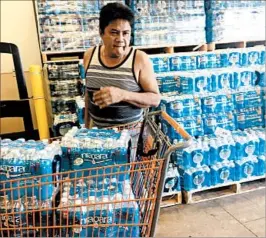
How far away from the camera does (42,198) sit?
3.78ft

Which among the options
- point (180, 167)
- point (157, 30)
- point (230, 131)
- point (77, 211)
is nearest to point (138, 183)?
point (77, 211)

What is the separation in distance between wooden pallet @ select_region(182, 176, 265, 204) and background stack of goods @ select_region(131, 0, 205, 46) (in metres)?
1.54

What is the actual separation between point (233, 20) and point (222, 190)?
1.83m

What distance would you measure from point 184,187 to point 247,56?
1474 mm

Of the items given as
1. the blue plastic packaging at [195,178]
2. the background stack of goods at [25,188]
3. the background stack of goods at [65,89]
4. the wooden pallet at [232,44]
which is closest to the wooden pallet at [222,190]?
the blue plastic packaging at [195,178]

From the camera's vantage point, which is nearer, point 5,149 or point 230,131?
point 5,149

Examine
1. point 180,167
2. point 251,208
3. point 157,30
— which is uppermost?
point 157,30

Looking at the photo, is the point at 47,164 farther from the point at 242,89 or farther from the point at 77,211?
the point at 242,89

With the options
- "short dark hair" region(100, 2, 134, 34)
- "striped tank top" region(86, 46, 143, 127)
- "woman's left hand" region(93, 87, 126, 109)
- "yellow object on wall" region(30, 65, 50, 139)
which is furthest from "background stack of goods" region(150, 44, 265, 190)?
"woman's left hand" region(93, 87, 126, 109)

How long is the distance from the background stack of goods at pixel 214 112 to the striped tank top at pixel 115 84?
1045 millimetres

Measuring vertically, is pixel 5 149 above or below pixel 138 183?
above

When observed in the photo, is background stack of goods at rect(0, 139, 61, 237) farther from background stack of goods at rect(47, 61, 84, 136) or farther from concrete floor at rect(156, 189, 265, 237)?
background stack of goods at rect(47, 61, 84, 136)

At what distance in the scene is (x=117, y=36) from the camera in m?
1.66

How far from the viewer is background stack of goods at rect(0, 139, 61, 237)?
1126 mm
